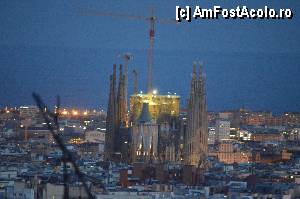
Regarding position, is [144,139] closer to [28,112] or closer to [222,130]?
[222,130]

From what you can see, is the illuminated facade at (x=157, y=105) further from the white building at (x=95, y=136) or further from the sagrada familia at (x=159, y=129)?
the white building at (x=95, y=136)

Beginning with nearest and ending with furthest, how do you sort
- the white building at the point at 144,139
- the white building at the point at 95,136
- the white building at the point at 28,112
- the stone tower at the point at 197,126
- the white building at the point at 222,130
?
the white building at the point at 144,139 → the stone tower at the point at 197,126 → the white building at the point at 95,136 → the white building at the point at 222,130 → the white building at the point at 28,112

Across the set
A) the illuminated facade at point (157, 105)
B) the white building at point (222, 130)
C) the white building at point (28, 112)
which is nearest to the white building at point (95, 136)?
the white building at point (222, 130)

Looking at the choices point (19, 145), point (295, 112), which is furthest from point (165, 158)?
point (295, 112)

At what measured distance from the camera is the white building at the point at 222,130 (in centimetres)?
8506

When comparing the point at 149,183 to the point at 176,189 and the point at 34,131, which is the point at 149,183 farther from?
the point at 34,131

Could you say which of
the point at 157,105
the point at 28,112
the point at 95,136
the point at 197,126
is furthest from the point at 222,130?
the point at 197,126

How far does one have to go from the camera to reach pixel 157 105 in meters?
57.8

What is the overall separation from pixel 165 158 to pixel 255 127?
153 ft

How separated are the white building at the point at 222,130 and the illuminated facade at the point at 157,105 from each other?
79.2 feet

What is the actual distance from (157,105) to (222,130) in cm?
3164

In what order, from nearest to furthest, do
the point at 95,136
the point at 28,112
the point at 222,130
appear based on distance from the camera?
the point at 95,136 < the point at 222,130 < the point at 28,112

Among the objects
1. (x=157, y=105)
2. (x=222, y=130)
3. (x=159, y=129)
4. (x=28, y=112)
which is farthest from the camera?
(x=28, y=112)

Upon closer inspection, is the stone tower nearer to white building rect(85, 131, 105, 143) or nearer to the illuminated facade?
the illuminated facade
